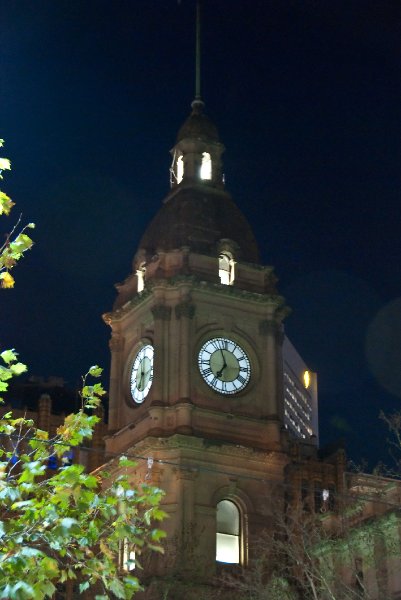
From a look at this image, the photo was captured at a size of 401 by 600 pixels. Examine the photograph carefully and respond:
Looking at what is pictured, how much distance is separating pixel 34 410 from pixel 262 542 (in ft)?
129

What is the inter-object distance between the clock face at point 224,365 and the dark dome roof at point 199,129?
12987 mm

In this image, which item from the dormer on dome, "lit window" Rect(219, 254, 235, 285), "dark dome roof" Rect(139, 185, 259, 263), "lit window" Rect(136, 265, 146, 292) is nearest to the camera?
"lit window" Rect(219, 254, 235, 285)

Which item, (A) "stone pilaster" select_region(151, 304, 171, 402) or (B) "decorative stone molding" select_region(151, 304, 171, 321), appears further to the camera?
(B) "decorative stone molding" select_region(151, 304, 171, 321)

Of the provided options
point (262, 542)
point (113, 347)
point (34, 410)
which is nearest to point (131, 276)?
point (113, 347)

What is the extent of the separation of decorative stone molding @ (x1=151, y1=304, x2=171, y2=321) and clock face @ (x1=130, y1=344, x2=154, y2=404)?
169 centimetres

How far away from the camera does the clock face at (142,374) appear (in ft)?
201

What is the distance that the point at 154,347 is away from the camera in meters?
60.4

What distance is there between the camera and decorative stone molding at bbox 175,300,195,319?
60.4 m

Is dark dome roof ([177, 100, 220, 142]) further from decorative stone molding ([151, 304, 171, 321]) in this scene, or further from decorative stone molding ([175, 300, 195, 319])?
decorative stone molding ([151, 304, 171, 321])

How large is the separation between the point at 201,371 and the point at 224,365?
1471 mm

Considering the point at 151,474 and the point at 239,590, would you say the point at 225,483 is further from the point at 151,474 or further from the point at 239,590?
the point at 239,590

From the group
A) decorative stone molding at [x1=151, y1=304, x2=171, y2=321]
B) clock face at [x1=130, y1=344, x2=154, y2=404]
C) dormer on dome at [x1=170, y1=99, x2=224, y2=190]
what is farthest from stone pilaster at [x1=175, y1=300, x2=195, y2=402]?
dormer on dome at [x1=170, y1=99, x2=224, y2=190]

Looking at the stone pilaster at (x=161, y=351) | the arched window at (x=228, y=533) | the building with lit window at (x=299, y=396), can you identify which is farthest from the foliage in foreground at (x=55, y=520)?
Result: the building with lit window at (x=299, y=396)

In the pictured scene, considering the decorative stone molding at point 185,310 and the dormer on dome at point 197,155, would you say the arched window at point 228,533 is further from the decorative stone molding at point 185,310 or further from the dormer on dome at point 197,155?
the dormer on dome at point 197,155
